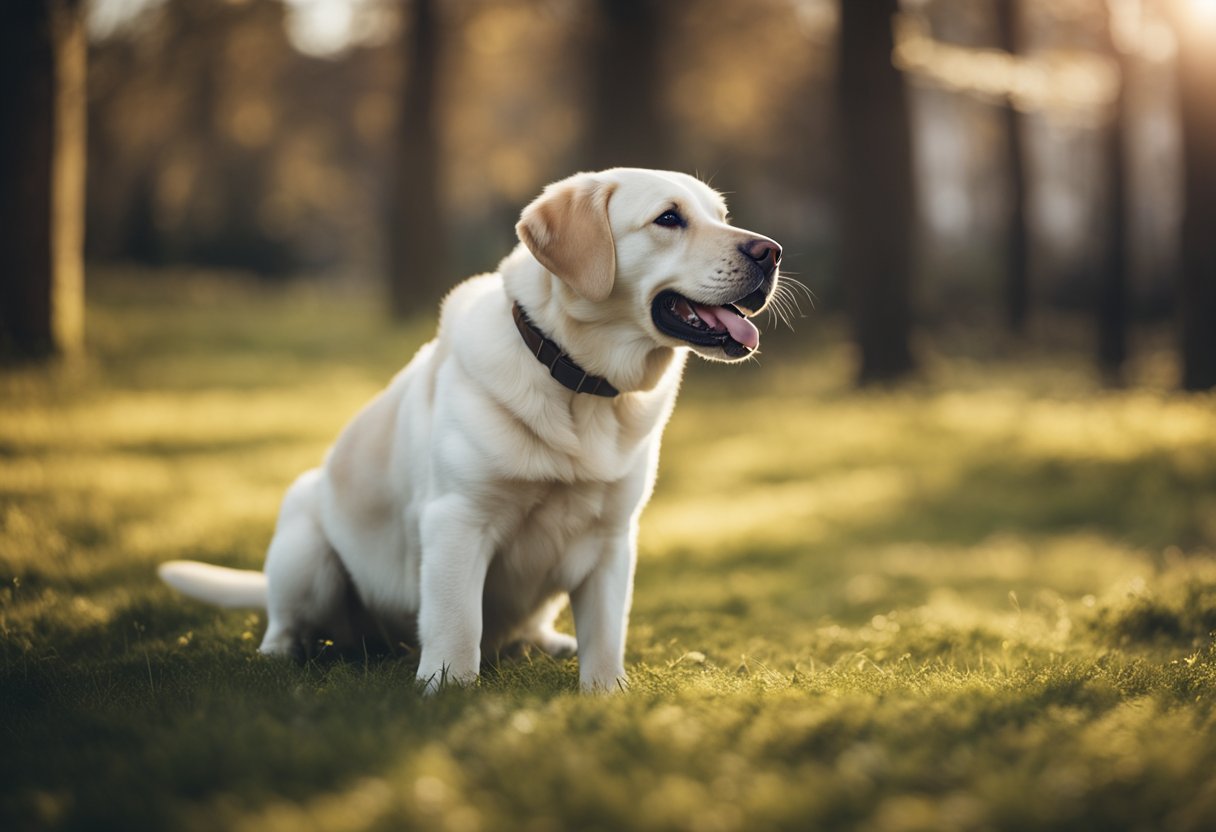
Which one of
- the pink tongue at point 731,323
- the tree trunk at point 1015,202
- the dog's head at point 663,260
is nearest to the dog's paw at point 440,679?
the dog's head at point 663,260

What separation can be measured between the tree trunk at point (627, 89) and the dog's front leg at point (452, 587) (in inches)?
506

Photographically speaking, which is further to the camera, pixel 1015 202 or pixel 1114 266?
pixel 1015 202

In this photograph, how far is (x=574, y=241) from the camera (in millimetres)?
3355

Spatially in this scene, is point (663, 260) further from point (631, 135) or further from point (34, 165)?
point (631, 135)

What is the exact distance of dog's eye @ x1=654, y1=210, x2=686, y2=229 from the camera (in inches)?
138

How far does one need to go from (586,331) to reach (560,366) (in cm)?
15

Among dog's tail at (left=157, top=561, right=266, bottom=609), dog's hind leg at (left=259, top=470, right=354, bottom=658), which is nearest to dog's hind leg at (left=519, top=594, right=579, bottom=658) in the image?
dog's hind leg at (left=259, top=470, right=354, bottom=658)

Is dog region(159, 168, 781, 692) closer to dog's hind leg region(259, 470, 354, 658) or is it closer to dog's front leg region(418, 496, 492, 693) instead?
dog's front leg region(418, 496, 492, 693)

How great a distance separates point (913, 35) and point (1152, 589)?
414 inches

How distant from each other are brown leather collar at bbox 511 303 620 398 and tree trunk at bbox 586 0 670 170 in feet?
41.3

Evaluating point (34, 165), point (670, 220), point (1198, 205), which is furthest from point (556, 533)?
point (34, 165)

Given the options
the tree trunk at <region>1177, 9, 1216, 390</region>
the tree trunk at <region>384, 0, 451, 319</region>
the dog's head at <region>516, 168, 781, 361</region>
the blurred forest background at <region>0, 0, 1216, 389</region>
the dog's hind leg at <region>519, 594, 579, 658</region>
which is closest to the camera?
the dog's head at <region>516, 168, 781, 361</region>

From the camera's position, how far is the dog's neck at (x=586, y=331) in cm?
341

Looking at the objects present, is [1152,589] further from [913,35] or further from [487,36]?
[487,36]
